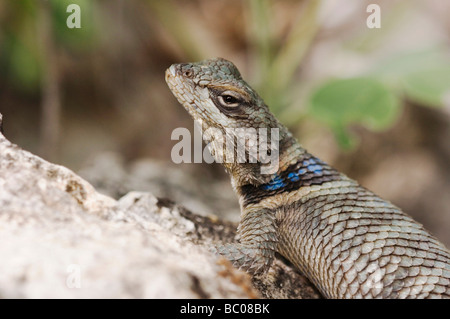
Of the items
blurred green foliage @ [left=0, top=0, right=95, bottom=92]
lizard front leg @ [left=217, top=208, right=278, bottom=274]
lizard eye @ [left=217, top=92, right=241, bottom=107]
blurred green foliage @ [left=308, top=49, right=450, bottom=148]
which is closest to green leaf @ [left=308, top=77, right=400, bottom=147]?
blurred green foliage @ [left=308, top=49, right=450, bottom=148]

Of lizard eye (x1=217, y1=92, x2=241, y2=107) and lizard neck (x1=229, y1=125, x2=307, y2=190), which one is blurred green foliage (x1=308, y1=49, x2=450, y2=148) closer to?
lizard neck (x1=229, y1=125, x2=307, y2=190)

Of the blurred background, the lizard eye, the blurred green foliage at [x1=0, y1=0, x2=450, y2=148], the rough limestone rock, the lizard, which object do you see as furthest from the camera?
the blurred background

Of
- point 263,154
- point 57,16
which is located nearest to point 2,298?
point 263,154

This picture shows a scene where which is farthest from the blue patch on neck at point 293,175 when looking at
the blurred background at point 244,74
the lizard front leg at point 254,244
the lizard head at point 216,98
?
the blurred background at point 244,74

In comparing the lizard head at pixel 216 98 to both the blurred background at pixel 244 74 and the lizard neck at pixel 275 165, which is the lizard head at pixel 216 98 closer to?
the lizard neck at pixel 275 165

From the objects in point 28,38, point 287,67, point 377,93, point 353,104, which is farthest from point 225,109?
point 28,38

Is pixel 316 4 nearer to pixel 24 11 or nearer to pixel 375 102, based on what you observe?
pixel 375 102

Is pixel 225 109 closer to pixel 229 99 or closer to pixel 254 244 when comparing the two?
pixel 229 99
